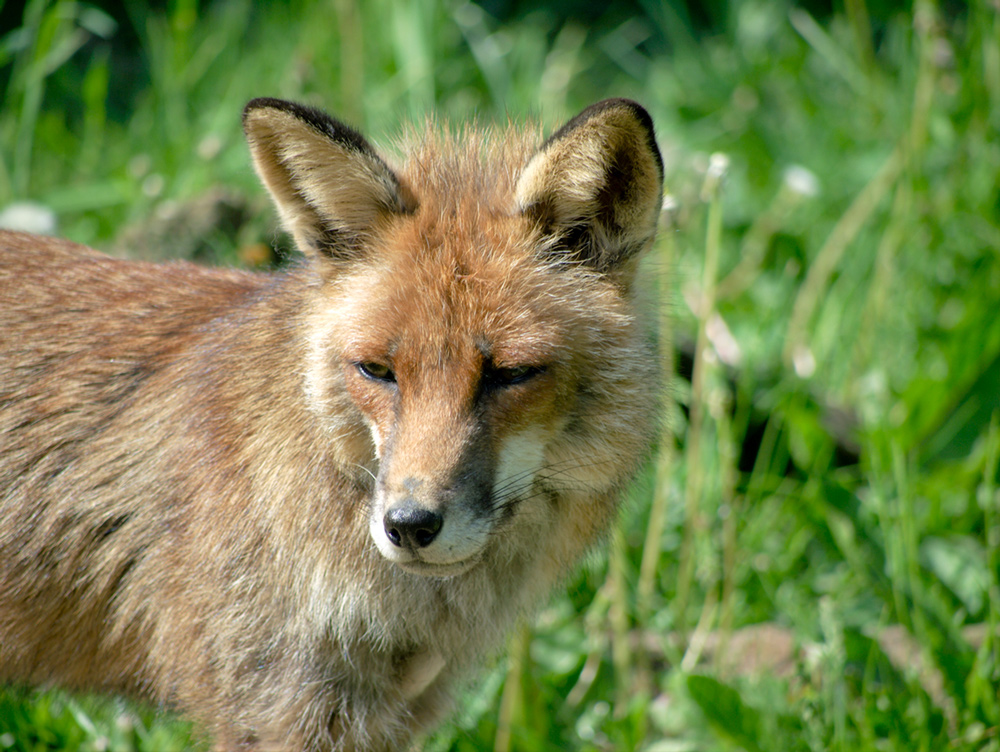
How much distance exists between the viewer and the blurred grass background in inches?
134

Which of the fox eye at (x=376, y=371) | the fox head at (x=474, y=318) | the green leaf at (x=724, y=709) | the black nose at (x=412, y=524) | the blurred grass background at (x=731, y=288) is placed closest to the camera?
the black nose at (x=412, y=524)

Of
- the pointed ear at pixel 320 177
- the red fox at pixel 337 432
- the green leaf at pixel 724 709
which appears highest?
the pointed ear at pixel 320 177

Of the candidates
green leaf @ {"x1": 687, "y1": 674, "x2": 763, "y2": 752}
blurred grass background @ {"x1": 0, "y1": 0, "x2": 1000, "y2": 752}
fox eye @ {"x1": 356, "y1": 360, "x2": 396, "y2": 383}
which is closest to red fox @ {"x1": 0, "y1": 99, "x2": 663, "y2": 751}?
fox eye @ {"x1": 356, "y1": 360, "x2": 396, "y2": 383}

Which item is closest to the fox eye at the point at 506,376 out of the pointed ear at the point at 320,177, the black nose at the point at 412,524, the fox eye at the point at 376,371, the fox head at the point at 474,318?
the fox head at the point at 474,318

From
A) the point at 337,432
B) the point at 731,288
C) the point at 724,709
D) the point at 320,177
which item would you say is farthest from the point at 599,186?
the point at 731,288

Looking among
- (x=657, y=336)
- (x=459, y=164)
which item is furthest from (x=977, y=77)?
(x=459, y=164)

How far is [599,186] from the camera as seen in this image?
8.38 ft

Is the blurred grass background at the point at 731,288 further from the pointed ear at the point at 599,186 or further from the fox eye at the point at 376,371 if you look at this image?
the fox eye at the point at 376,371

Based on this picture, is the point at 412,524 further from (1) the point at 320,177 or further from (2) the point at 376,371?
(1) the point at 320,177

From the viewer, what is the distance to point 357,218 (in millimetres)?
2684

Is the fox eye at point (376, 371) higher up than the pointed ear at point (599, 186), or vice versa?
the pointed ear at point (599, 186)

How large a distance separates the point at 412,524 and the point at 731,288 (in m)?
3.85

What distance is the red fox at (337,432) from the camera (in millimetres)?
2398

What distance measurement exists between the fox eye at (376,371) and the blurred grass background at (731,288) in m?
1.06
